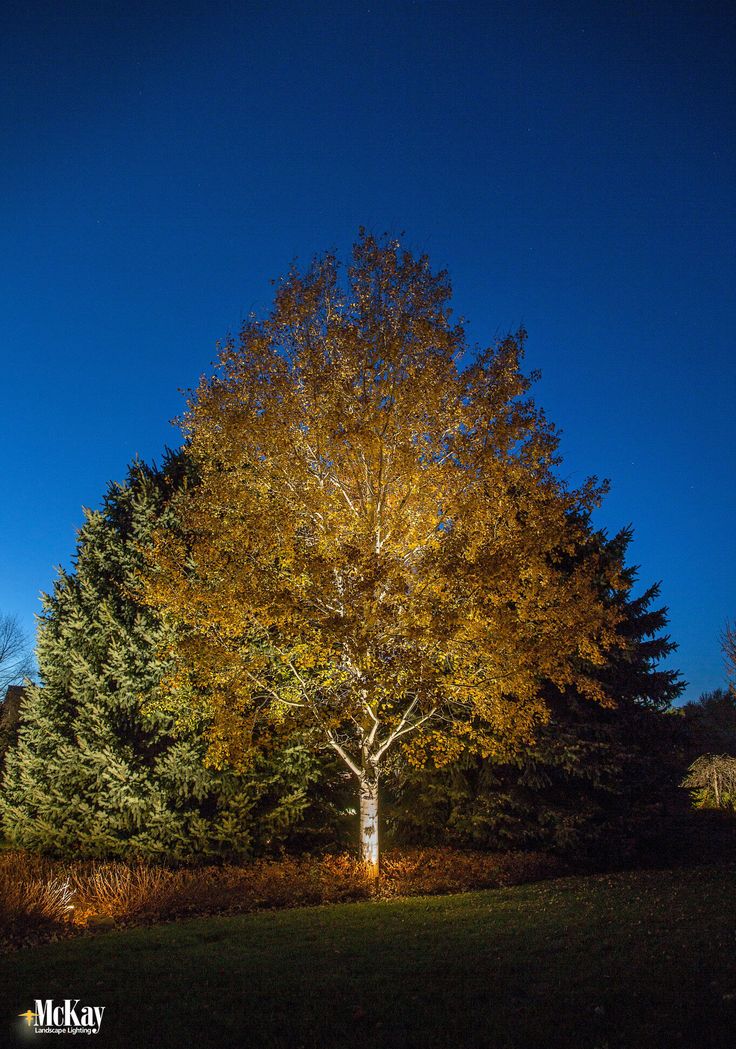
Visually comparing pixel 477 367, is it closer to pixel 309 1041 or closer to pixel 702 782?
pixel 309 1041

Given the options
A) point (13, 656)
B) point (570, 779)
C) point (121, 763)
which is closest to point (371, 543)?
point (121, 763)

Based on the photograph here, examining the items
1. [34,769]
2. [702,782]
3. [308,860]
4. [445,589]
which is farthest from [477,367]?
[702,782]

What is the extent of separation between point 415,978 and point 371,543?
25.6 feet

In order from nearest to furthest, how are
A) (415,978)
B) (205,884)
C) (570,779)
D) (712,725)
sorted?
1. (415,978)
2. (205,884)
3. (570,779)
4. (712,725)

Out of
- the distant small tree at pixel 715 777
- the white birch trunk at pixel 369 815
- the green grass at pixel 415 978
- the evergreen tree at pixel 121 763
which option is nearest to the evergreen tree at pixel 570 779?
the white birch trunk at pixel 369 815

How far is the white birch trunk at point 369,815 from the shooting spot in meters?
13.1

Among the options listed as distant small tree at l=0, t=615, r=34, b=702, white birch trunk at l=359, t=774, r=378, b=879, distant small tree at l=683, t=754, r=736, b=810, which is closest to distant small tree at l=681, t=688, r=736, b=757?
distant small tree at l=683, t=754, r=736, b=810

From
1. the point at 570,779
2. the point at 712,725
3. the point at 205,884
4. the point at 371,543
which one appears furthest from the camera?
the point at 712,725

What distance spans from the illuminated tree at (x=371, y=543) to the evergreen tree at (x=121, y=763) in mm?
1378

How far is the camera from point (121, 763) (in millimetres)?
13547

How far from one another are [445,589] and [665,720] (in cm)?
975

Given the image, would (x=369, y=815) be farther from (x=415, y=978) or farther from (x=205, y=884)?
(x=415, y=978)

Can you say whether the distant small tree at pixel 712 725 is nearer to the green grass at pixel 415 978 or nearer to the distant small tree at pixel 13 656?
the green grass at pixel 415 978

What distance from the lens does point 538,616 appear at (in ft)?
38.9
